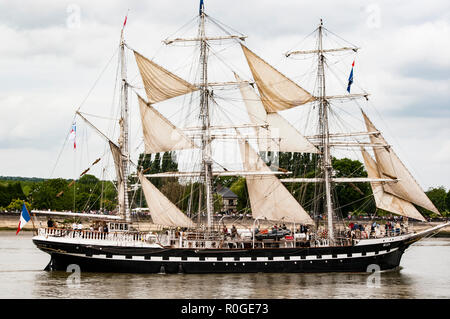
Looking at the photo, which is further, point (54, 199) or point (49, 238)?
point (54, 199)

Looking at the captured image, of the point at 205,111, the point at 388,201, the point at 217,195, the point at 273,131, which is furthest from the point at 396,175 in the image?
the point at 217,195

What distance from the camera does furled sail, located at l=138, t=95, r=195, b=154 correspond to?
58438 millimetres

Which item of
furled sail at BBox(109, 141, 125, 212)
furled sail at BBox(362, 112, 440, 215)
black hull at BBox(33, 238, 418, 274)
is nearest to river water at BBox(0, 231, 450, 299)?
black hull at BBox(33, 238, 418, 274)

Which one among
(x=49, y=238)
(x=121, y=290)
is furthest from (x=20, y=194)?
(x=121, y=290)

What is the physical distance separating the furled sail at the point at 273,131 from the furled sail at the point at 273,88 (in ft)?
2.27

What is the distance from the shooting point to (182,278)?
51250 mm

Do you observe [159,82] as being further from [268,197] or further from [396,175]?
[396,175]

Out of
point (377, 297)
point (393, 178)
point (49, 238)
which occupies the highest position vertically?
point (393, 178)

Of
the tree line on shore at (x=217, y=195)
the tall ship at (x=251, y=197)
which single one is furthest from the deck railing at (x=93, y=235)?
the tree line on shore at (x=217, y=195)

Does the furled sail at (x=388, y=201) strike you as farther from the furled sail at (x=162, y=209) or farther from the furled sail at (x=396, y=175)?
the furled sail at (x=162, y=209)

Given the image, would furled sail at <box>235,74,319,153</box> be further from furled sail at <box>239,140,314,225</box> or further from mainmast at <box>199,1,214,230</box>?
mainmast at <box>199,1,214,230</box>

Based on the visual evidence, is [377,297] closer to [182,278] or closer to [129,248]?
[182,278]

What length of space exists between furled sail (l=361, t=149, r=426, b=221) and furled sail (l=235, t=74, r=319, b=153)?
5.27 metres
